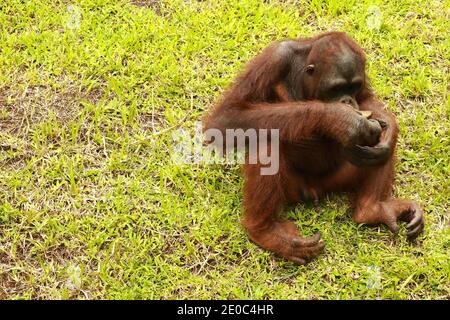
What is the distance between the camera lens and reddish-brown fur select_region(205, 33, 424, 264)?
11.9ft

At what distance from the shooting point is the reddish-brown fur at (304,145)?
362 centimetres

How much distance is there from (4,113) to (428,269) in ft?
9.28

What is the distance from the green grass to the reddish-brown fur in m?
0.11

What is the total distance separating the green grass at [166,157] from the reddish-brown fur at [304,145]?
108mm

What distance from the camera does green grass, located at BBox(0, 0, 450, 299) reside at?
3582 mm

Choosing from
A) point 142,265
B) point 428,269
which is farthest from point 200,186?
point 428,269

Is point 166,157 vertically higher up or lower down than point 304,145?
lower down

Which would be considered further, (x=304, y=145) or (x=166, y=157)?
(x=166, y=157)

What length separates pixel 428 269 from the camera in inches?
142

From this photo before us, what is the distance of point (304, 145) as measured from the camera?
3.82m

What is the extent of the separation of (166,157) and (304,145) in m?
0.91

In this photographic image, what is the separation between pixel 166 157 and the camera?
420 cm

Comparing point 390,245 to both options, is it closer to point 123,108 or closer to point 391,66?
point 391,66

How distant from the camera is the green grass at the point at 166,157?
11.8 feet
